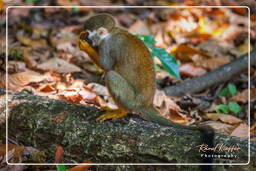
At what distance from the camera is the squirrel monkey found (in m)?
3.62

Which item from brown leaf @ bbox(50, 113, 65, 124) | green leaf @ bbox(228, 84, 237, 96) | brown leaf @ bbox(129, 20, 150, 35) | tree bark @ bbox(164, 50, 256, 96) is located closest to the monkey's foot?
brown leaf @ bbox(50, 113, 65, 124)

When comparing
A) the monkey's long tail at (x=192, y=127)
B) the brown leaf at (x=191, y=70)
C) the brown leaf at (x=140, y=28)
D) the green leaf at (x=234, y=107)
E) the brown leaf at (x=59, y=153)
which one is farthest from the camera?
the brown leaf at (x=140, y=28)

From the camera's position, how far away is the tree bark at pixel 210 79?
5039mm

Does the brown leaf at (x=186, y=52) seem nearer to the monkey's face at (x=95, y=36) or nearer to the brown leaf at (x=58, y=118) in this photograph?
the monkey's face at (x=95, y=36)

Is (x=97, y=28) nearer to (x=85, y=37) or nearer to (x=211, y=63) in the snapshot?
(x=85, y=37)

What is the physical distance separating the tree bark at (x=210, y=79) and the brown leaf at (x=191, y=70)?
270 millimetres

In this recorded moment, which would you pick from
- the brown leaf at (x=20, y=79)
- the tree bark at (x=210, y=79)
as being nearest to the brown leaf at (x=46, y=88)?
the brown leaf at (x=20, y=79)

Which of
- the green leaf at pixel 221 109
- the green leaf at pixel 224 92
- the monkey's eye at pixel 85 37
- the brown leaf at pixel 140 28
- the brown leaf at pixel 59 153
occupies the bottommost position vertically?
the brown leaf at pixel 59 153

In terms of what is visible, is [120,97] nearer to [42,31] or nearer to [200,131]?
[200,131]

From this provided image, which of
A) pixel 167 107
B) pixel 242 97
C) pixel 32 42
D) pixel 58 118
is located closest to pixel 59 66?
pixel 32 42

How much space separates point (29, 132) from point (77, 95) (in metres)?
0.76

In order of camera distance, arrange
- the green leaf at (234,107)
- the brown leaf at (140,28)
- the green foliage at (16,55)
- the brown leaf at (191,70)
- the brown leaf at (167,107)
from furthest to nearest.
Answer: the brown leaf at (140,28), the brown leaf at (191,70), the green foliage at (16,55), the green leaf at (234,107), the brown leaf at (167,107)

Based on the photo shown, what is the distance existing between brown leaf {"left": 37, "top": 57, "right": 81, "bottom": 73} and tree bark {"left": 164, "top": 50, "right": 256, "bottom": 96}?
1.11 metres

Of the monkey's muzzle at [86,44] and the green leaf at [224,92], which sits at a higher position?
the monkey's muzzle at [86,44]
